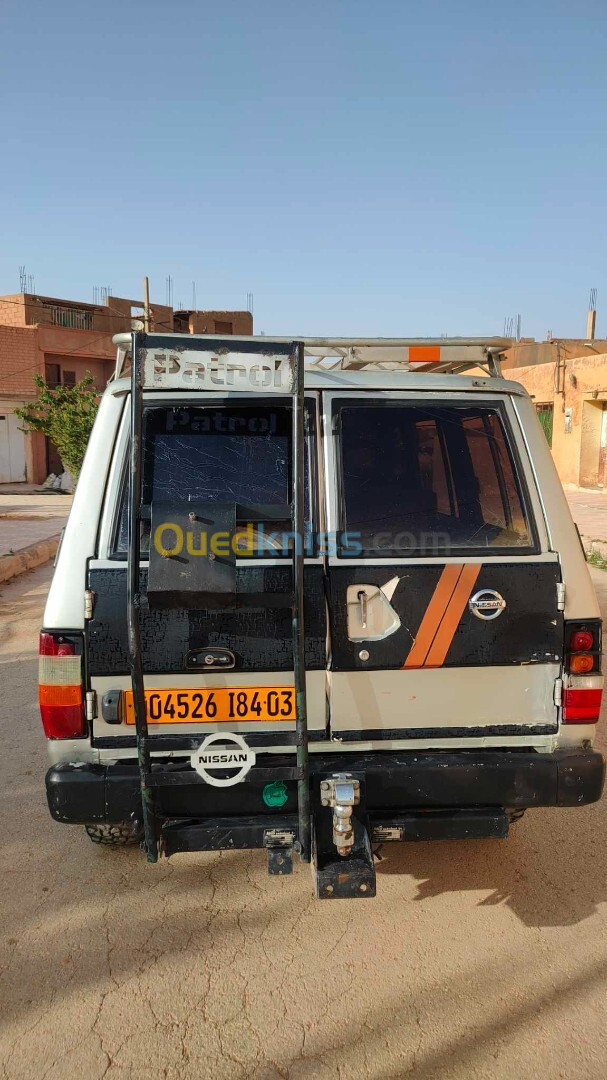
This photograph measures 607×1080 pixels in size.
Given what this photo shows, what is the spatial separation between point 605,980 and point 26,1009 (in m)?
1.91

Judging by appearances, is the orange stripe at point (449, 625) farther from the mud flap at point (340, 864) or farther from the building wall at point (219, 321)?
the building wall at point (219, 321)

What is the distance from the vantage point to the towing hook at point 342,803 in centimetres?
227

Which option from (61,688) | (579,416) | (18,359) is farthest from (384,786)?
(18,359)

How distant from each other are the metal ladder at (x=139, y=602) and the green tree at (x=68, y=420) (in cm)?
1951

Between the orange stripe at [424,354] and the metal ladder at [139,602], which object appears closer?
the metal ladder at [139,602]

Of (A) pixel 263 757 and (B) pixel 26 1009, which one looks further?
(A) pixel 263 757

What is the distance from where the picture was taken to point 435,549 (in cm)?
252

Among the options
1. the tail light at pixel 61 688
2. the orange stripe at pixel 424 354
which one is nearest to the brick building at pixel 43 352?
the orange stripe at pixel 424 354

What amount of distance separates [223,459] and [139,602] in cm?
60

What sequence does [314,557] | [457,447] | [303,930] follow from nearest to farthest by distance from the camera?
[314,557], [303,930], [457,447]

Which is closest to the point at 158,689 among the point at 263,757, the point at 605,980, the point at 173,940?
the point at 263,757

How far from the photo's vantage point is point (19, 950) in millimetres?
2535

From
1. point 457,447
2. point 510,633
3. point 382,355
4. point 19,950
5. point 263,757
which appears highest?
point 382,355

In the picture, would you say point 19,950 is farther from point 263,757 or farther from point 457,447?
point 457,447
